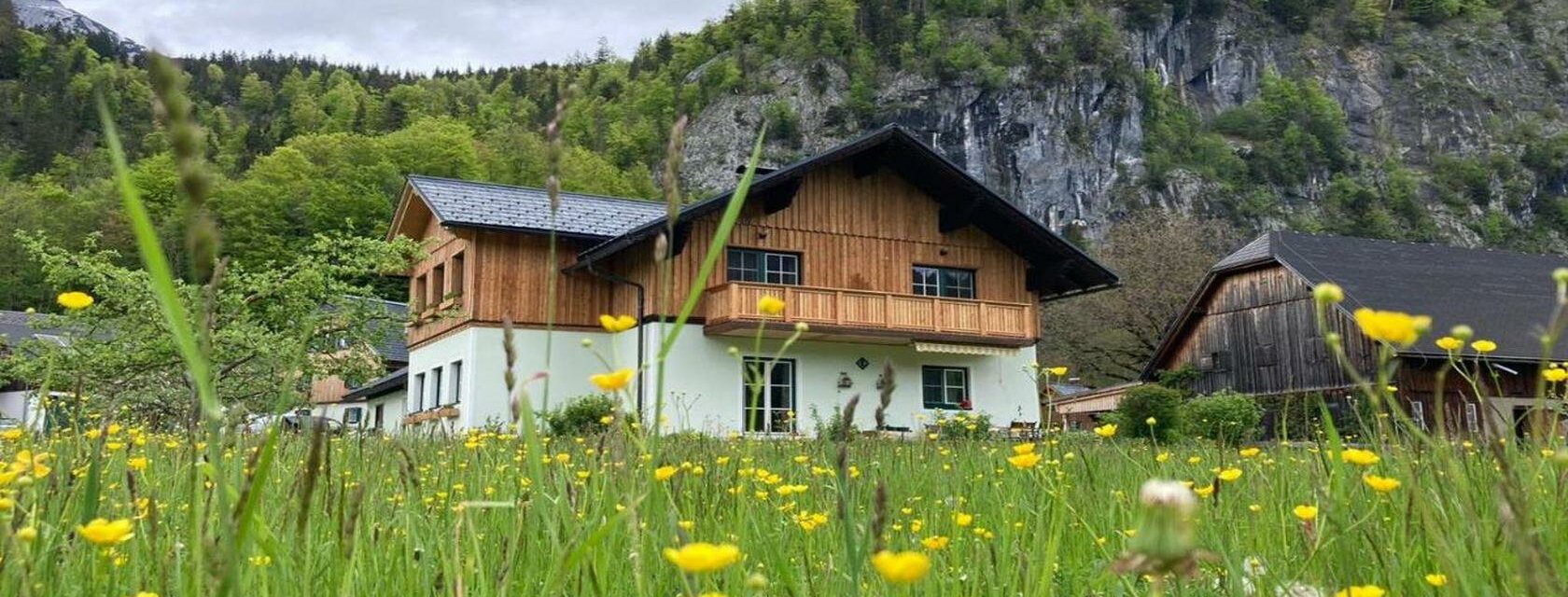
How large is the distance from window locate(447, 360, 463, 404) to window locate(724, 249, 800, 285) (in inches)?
237

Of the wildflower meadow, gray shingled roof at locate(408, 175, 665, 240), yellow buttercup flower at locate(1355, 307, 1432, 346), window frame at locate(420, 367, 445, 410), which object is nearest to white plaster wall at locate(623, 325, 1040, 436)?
gray shingled roof at locate(408, 175, 665, 240)

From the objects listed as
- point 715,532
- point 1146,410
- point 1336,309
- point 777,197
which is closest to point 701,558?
point 715,532

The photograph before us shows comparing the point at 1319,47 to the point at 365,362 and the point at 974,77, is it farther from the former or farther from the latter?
the point at 365,362

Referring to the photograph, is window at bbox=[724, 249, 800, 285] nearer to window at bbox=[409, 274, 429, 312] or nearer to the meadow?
window at bbox=[409, 274, 429, 312]

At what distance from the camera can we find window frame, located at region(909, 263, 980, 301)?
77.9ft

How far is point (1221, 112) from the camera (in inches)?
3888

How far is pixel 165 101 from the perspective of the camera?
60cm

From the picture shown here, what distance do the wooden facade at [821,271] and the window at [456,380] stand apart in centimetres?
84

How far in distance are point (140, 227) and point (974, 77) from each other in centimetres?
9204

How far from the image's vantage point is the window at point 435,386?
24392 millimetres

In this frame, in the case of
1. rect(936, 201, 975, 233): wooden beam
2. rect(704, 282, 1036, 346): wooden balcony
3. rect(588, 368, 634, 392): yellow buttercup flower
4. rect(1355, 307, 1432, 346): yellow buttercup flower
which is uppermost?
rect(936, 201, 975, 233): wooden beam

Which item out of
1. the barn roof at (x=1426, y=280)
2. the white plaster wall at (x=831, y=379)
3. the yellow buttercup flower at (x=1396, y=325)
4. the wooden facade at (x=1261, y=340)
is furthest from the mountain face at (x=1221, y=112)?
the yellow buttercup flower at (x=1396, y=325)

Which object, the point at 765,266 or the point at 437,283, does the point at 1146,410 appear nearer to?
the point at 765,266

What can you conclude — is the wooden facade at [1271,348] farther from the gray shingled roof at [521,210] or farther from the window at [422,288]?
the window at [422,288]
